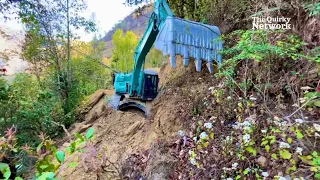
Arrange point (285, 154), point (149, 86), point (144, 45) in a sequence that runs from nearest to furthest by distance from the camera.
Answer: point (285, 154) < point (144, 45) < point (149, 86)

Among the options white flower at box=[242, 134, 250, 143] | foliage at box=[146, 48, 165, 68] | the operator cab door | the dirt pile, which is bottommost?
the dirt pile

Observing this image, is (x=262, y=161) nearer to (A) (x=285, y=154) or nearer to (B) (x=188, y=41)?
(A) (x=285, y=154)

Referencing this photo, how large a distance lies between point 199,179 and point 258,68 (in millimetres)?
1273

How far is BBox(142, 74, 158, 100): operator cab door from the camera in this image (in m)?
4.07

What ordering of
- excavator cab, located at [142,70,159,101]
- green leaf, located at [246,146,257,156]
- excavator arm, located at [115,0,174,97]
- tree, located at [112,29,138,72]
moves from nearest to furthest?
green leaf, located at [246,146,257,156] → excavator arm, located at [115,0,174,97] → excavator cab, located at [142,70,159,101] → tree, located at [112,29,138,72]

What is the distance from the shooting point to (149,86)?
4.08m

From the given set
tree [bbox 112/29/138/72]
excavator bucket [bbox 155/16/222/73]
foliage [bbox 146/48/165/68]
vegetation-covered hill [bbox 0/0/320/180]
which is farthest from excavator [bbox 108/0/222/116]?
foliage [bbox 146/48/165/68]

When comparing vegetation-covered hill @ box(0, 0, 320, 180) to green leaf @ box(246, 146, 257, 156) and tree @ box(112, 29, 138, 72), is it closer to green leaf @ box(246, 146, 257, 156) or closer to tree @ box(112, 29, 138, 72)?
green leaf @ box(246, 146, 257, 156)

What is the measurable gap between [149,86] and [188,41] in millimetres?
1355

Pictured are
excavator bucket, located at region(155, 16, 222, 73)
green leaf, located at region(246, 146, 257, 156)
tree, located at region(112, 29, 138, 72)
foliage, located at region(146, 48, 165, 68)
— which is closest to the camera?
green leaf, located at region(246, 146, 257, 156)

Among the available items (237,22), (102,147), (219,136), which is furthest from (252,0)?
(102,147)

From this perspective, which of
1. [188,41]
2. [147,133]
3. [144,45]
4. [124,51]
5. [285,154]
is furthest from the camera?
[124,51]

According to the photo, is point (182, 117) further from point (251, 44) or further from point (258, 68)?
point (251, 44)

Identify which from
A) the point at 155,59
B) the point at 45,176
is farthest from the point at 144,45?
the point at 155,59
